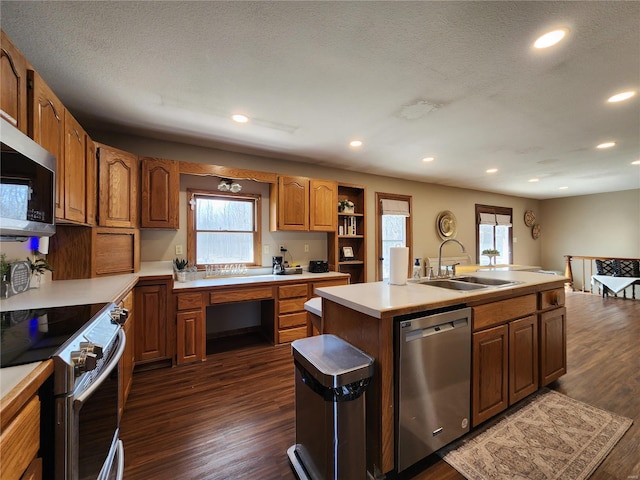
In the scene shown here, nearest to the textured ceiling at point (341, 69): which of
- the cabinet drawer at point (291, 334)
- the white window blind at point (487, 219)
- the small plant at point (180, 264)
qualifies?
the small plant at point (180, 264)

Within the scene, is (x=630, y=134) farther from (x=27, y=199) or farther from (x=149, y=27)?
(x=27, y=199)

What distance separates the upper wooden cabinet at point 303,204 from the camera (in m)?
3.67

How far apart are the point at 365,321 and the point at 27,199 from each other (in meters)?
1.82

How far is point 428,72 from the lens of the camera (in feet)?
6.25

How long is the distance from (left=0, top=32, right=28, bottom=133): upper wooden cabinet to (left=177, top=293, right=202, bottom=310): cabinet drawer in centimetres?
178

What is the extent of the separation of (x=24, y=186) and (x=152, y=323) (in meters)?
1.74

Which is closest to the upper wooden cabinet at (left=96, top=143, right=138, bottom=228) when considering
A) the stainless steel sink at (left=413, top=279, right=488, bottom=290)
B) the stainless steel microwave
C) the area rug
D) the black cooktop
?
the stainless steel microwave

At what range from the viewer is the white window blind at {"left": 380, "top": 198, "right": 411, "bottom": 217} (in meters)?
5.05

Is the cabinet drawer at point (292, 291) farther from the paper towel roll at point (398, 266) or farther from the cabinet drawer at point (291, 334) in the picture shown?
the paper towel roll at point (398, 266)

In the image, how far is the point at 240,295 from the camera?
3.04 m

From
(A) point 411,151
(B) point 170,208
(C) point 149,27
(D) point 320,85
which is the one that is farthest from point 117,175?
(A) point 411,151

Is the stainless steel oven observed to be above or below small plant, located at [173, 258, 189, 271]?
below

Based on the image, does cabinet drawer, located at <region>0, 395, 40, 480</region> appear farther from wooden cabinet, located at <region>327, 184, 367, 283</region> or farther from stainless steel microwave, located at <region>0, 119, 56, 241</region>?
wooden cabinet, located at <region>327, 184, 367, 283</region>

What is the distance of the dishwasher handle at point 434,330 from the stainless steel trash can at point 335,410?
0.24 m
